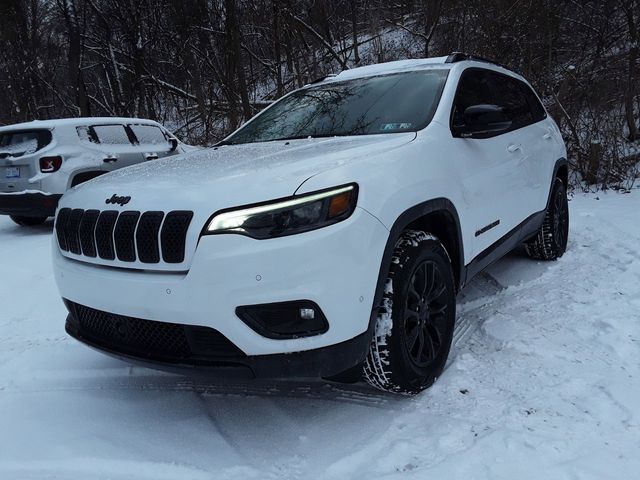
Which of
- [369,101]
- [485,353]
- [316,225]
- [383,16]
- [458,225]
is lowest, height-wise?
[485,353]

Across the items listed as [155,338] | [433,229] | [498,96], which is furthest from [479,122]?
[155,338]

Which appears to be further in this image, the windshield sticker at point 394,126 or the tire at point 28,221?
the tire at point 28,221

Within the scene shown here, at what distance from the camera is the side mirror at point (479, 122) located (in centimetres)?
295

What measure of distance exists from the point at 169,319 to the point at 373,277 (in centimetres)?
82

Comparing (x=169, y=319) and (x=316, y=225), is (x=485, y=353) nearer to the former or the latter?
(x=316, y=225)

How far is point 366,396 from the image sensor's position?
257 cm

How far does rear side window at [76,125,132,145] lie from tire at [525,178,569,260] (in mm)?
6176

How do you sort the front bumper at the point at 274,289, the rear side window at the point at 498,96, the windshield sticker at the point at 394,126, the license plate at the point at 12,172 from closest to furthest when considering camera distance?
the front bumper at the point at 274,289, the windshield sticker at the point at 394,126, the rear side window at the point at 498,96, the license plate at the point at 12,172

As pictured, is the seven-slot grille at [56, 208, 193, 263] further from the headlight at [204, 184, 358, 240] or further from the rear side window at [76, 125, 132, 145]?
the rear side window at [76, 125, 132, 145]

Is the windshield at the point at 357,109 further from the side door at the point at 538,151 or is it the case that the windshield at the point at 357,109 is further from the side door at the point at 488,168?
the side door at the point at 538,151

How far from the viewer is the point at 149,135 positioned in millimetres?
8711

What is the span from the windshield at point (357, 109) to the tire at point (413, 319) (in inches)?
29.2

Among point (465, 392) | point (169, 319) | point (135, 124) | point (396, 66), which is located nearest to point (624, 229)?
point (396, 66)

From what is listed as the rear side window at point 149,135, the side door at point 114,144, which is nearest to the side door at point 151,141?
the rear side window at point 149,135
